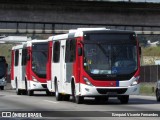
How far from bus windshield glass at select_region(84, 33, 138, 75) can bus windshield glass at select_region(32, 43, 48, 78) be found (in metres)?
12.1

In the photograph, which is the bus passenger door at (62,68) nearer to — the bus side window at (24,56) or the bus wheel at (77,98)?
the bus wheel at (77,98)

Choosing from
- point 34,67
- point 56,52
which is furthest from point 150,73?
point 56,52

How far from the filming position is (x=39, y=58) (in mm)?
39344

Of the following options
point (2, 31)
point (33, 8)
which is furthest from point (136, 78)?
point (2, 31)

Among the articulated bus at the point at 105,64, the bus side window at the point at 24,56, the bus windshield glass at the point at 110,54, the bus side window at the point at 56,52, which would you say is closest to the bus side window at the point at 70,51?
the articulated bus at the point at 105,64

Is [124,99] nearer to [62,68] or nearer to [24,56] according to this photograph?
[62,68]

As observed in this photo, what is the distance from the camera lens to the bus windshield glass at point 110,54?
2684cm

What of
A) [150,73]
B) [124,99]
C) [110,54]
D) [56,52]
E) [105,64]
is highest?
[110,54]

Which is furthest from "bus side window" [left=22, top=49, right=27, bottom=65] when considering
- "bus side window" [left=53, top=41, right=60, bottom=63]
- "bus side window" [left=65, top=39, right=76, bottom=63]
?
"bus side window" [left=65, top=39, right=76, bottom=63]

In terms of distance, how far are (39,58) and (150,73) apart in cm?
2272

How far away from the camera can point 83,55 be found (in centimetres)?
2697

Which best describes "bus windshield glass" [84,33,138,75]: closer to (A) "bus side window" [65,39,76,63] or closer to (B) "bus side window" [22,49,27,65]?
(A) "bus side window" [65,39,76,63]

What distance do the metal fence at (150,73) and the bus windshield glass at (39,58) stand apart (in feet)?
67.0

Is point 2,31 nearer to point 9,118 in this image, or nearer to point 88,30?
point 88,30
